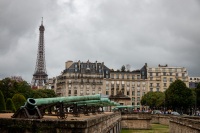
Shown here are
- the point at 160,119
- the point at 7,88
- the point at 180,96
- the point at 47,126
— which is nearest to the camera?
the point at 47,126

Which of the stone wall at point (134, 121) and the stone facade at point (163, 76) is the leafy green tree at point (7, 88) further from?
the stone facade at point (163, 76)

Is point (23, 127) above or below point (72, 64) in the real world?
below

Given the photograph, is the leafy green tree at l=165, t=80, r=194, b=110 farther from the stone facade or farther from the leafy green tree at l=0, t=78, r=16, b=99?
the stone facade

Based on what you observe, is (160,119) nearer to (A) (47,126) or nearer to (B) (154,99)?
(B) (154,99)

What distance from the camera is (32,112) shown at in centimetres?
1598

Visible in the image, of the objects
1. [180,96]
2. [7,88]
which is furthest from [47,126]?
[180,96]

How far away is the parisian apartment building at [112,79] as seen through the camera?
14488 cm

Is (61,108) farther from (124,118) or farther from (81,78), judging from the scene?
(81,78)

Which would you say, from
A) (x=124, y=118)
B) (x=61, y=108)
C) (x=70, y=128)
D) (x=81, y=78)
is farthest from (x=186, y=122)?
(x=81, y=78)

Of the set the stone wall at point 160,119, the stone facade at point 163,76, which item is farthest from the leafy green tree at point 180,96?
the stone facade at point 163,76

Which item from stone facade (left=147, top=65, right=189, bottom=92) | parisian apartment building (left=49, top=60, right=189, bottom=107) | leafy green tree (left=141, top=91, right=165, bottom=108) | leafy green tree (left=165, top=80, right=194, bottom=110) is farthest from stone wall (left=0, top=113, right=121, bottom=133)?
stone facade (left=147, top=65, right=189, bottom=92)

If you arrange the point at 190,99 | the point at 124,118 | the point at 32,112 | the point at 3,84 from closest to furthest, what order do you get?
1. the point at 32,112
2. the point at 124,118
3. the point at 3,84
4. the point at 190,99

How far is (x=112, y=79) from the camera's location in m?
151

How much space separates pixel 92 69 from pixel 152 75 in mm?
26904
